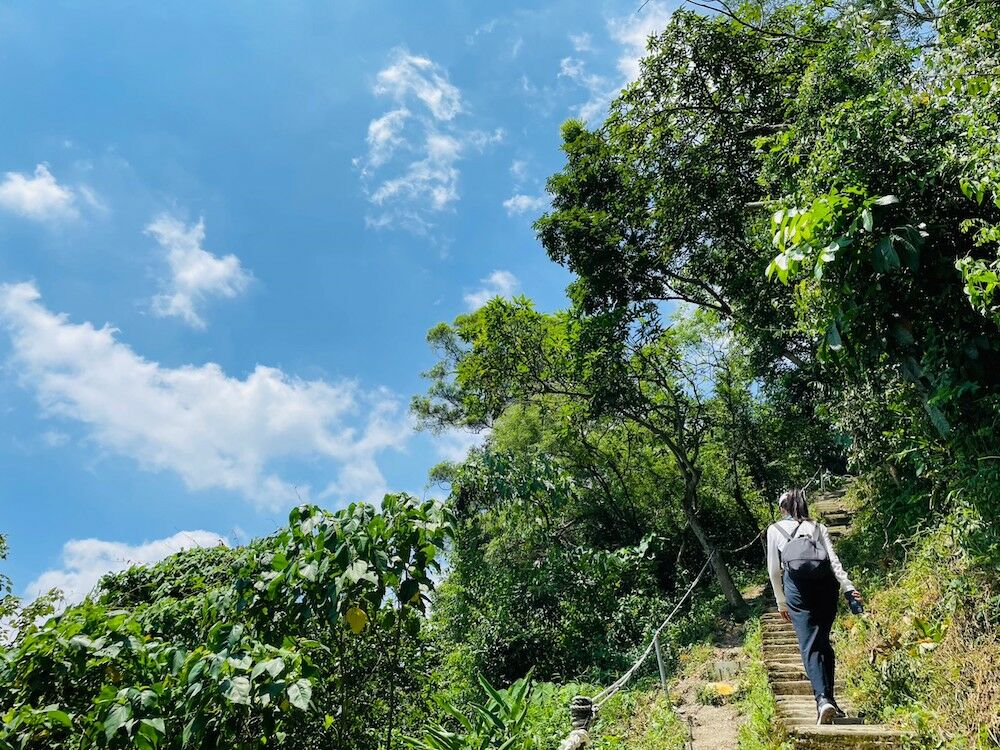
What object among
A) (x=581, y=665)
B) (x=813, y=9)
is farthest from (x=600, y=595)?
(x=813, y=9)

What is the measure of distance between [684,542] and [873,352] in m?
11.8

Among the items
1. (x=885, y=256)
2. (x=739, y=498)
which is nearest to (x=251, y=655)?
(x=885, y=256)

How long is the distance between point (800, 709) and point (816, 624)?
82 cm

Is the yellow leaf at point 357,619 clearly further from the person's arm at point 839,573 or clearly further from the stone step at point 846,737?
the person's arm at point 839,573

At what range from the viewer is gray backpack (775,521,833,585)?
324 centimetres

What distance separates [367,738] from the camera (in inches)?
124

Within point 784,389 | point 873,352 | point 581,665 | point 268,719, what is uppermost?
point 784,389

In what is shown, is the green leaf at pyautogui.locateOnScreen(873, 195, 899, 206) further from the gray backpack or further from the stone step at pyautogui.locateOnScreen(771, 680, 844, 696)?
the stone step at pyautogui.locateOnScreen(771, 680, 844, 696)

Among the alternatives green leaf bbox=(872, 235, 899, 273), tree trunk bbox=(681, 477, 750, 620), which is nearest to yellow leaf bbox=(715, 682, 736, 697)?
green leaf bbox=(872, 235, 899, 273)

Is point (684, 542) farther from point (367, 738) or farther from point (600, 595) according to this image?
point (367, 738)

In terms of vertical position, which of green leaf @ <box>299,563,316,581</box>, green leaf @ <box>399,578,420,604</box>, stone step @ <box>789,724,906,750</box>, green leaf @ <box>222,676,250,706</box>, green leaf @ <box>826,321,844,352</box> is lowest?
stone step @ <box>789,724,906,750</box>

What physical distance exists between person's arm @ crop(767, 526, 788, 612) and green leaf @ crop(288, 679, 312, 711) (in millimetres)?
2706

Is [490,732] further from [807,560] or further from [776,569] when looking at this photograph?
[807,560]

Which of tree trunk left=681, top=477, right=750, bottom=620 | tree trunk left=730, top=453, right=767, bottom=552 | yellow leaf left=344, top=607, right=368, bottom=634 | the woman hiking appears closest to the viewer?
yellow leaf left=344, top=607, right=368, bottom=634
